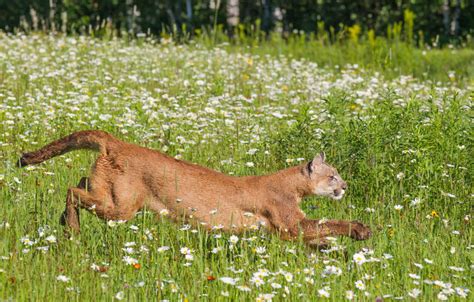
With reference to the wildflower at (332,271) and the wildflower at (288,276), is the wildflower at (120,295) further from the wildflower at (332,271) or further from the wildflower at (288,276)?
the wildflower at (332,271)

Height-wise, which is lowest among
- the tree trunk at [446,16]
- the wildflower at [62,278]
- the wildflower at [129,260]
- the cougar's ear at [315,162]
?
the tree trunk at [446,16]

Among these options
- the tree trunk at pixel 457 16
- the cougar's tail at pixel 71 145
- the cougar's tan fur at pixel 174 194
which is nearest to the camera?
the cougar's tan fur at pixel 174 194

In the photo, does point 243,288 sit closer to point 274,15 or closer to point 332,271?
point 332,271

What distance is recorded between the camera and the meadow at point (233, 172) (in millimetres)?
5146

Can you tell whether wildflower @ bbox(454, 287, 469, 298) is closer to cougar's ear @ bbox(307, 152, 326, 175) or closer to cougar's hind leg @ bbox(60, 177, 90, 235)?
cougar's ear @ bbox(307, 152, 326, 175)

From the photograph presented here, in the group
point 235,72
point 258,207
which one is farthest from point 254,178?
point 235,72

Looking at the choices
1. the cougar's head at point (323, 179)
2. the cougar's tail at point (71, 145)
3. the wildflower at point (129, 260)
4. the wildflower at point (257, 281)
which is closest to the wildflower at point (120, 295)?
the wildflower at point (129, 260)

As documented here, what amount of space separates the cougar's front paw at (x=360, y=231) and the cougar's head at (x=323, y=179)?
814 millimetres

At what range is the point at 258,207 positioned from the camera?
6.50 metres

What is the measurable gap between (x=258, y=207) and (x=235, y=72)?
6601mm

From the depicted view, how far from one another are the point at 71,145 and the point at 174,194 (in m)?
0.85

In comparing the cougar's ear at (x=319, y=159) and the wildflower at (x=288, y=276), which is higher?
the cougar's ear at (x=319, y=159)

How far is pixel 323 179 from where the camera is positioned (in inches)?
271

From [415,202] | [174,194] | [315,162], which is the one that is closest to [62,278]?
[174,194]
